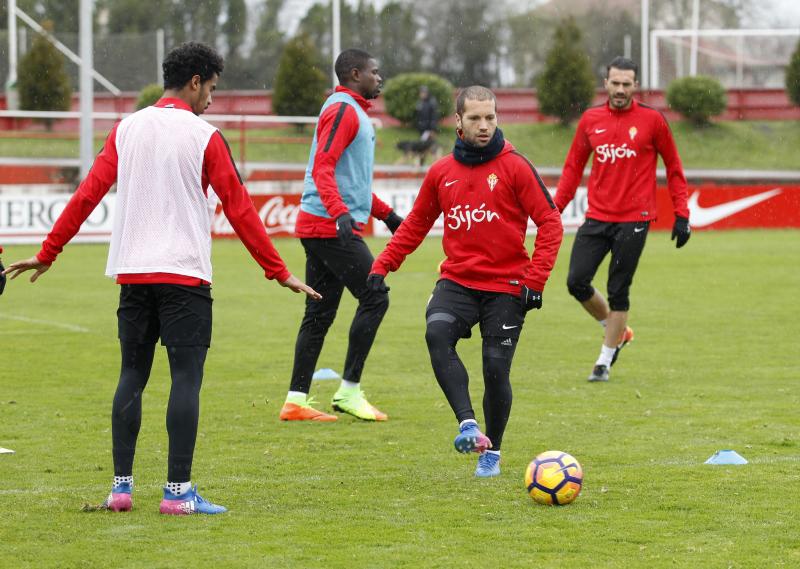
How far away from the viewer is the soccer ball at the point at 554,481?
586cm

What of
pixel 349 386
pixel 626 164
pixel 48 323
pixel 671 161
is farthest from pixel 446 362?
pixel 48 323

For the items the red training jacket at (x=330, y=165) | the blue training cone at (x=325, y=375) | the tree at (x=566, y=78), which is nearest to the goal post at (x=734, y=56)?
the tree at (x=566, y=78)

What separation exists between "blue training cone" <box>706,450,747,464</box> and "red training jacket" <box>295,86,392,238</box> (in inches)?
95.2

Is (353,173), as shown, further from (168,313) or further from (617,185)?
(168,313)

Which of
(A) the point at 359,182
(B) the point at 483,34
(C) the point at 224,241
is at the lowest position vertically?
(C) the point at 224,241

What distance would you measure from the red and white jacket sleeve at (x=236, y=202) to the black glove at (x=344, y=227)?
1702 mm

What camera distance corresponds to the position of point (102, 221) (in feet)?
82.0

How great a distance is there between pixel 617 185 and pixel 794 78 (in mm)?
34908

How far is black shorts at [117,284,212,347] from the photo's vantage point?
5.70 meters

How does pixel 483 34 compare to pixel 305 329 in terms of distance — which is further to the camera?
pixel 483 34

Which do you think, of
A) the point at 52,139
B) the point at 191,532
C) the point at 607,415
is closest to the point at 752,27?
the point at 52,139

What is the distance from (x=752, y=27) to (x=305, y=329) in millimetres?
50013

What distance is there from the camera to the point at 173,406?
576 centimetres

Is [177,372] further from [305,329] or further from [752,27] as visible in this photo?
[752,27]
